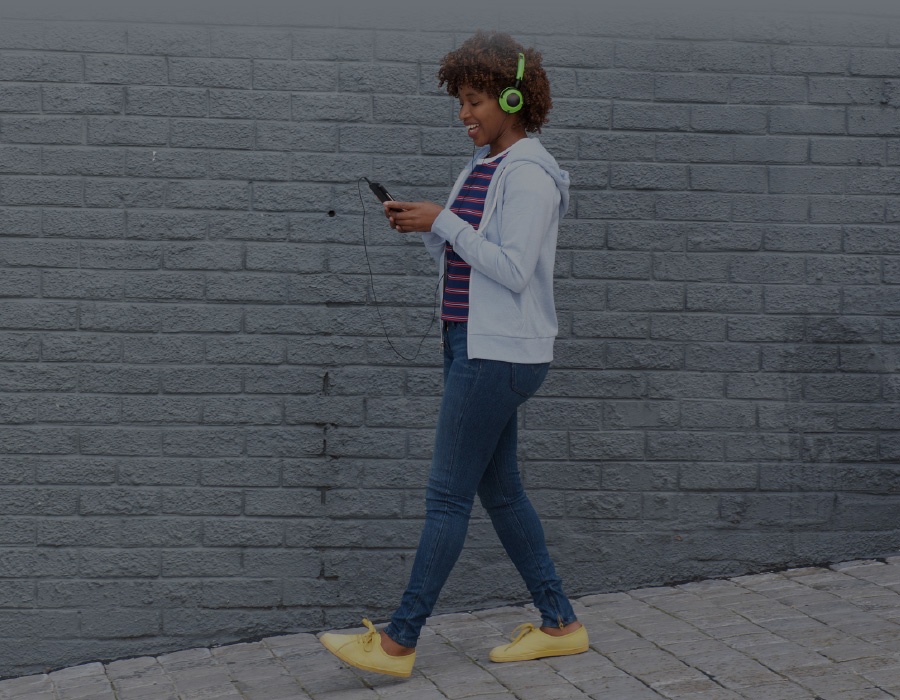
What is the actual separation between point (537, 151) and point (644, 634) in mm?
1773

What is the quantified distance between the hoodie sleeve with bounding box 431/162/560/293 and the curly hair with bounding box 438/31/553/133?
0.83ft

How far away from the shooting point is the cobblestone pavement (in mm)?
3449

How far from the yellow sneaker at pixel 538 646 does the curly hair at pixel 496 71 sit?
172 centimetres

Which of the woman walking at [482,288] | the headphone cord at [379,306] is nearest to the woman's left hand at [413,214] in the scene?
the woman walking at [482,288]

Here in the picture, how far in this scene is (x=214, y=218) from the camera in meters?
4.30

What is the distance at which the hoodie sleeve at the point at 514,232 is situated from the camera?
3.33 metres

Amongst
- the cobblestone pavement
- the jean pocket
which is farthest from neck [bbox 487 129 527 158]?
the cobblestone pavement

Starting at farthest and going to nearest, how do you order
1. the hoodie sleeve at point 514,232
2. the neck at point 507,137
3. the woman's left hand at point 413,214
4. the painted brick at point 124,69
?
the painted brick at point 124,69 < the neck at point 507,137 < the woman's left hand at point 413,214 < the hoodie sleeve at point 514,232

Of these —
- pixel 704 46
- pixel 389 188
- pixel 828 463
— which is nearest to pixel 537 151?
pixel 389 188

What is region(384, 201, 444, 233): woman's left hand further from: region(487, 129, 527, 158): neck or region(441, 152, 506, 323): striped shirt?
region(487, 129, 527, 158): neck

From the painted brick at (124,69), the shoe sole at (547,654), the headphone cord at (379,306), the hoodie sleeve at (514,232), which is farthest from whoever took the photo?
the headphone cord at (379,306)

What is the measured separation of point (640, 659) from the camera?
3699 mm

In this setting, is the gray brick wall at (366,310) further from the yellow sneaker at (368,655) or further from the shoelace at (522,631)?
the yellow sneaker at (368,655)

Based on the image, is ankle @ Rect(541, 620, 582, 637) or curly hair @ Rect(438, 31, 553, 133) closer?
curly hair @ Rect(438, 31, 553, 133)
